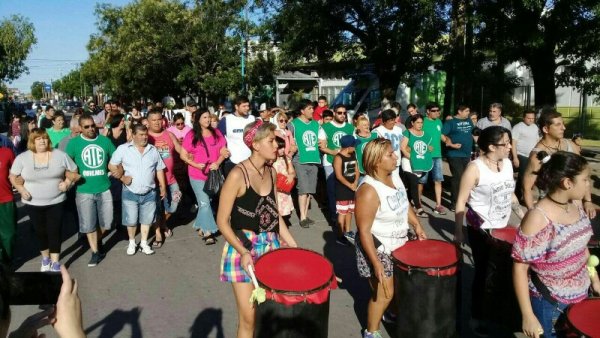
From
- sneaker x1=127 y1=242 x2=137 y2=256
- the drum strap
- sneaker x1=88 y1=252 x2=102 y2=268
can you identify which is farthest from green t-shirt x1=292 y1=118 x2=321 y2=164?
the drum strap

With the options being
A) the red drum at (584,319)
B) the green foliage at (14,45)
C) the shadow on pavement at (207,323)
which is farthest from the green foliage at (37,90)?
the red drum at (584,319)

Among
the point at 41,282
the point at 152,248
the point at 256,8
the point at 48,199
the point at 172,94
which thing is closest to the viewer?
the point at 41,282

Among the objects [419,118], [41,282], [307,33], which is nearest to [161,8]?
[307,33]

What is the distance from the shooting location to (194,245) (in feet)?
23.6

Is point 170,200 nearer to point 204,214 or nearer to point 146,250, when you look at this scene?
point 204,214

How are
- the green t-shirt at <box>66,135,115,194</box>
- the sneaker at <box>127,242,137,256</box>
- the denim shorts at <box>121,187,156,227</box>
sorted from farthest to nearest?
the sneaker at <box>127,242,137,256</box> → the denim shorts at <box>121,187,156,227</box> → the green t-shirt at <box>66,135,115,194</box>

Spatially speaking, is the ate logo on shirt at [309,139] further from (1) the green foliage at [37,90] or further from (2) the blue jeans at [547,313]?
(1) the green foliage at [37,90]

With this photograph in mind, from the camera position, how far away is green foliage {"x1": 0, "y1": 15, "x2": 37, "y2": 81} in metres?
51.3

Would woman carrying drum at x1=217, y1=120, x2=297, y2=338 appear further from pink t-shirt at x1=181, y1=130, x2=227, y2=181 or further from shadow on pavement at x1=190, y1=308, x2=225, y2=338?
pink t-shirt at x1=181, y1=130, x2=227, y2=181

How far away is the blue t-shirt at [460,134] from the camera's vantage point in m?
8.76

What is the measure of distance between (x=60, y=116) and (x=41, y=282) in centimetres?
754

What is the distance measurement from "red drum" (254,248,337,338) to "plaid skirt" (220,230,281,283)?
179 millimetres

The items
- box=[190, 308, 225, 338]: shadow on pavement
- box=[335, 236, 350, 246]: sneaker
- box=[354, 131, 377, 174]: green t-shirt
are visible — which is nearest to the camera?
box=[190, 308, 225, 338]: shadow on pavement

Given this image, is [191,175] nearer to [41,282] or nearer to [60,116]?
[60,116]
